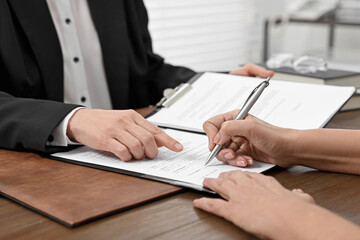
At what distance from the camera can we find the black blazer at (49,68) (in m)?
1.13

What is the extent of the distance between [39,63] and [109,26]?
0.97ft

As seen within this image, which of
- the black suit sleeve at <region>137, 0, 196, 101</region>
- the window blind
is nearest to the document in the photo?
the black suit sleeve at <region>137, 0, 196, 101</region>

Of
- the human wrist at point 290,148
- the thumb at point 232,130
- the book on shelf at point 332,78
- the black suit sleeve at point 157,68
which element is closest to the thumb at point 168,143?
the thumb at point 232,130

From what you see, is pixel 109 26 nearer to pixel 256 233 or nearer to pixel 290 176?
pixel 290 176

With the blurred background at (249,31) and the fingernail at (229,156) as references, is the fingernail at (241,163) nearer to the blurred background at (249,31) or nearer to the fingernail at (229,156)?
the fingernail at (229,156)

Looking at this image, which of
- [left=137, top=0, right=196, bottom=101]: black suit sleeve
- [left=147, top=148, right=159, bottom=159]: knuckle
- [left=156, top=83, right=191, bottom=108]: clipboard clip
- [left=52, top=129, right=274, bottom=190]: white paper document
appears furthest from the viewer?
[left=137, top=0, right=196, bottom=101]: black suit sleeve

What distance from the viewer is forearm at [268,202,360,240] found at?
66cm

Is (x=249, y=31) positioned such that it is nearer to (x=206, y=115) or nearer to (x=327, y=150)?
(x=206, y=115)

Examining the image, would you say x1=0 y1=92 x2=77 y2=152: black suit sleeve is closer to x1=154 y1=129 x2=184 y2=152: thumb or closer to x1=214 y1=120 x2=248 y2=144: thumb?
x1=154 y1=129 x2=184 y2=152: thumb

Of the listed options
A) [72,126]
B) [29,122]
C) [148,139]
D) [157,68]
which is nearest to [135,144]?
[148,139]

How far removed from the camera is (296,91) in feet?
4.30

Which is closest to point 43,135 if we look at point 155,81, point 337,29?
point 155,81

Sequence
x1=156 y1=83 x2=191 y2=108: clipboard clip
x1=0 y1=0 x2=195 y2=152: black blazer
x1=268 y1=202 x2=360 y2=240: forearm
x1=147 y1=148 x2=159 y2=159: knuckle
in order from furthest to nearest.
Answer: x1=156 y1=83 x2=191 y2=108: clipboard clip, x1=0 y1=0 x2=195 y2=152: black blazer, x1=147 y1=148 x2=159 y2=159: knuckle, x1=268 y1=202 x2=360 y2=240: forearm

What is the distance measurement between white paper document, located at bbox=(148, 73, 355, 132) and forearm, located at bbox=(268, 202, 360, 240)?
47 centimetres
